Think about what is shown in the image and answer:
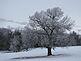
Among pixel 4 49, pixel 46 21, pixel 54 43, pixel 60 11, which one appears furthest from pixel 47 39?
pixel 4 49

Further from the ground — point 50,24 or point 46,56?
point 50,24

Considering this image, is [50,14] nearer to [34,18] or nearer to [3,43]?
[34,18]

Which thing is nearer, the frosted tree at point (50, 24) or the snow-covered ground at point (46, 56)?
the snow-covered ground at point (46, 56)

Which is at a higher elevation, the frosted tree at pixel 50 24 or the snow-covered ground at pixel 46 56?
the frosted tree at pixel 50 24

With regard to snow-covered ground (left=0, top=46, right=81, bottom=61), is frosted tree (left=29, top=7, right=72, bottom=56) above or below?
above

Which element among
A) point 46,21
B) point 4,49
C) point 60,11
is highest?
point 60,11

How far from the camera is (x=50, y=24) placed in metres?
20.7

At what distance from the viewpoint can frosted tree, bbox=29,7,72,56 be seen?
20.8 m

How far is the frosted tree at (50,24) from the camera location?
2077 centimetres

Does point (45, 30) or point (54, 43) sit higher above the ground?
point (45, 30)

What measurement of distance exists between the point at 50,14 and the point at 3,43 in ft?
132

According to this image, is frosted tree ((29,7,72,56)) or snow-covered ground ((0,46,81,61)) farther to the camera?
frosted tree ((29,7,72,56))

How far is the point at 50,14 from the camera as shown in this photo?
21.5m

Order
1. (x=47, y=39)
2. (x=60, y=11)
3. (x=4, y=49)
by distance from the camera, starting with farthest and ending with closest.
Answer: (x=4, y=49) < (x=60, y=11) < (x=47, y=39)
